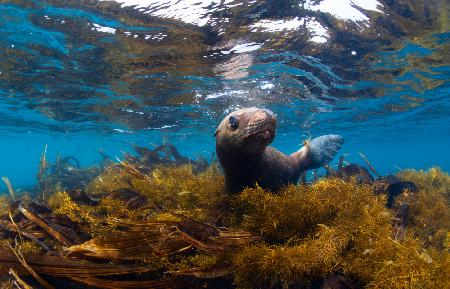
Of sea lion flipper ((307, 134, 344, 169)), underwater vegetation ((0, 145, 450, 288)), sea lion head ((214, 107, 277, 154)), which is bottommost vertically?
sea lion flipper ((307, 134, 344, 169))

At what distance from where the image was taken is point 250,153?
4.48 metres

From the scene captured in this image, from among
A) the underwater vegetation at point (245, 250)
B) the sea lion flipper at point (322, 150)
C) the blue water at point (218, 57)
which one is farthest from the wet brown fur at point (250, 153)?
the blue water at point (218, 57)

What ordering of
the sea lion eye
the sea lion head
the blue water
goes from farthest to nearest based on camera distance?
1. the blue water
2. the sea lion eye
3. the sea lion head

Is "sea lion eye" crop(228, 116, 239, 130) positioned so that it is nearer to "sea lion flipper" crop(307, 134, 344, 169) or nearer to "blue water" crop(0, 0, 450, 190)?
"sea lion flipper" crop(307, 134, 344, 169)

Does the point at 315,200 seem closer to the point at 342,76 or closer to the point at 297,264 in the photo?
the point at 297,264

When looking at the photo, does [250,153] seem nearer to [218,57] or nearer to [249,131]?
[249,131]

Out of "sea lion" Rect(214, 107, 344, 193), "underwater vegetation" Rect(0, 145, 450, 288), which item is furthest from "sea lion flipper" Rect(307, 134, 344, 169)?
"underwater vegetation" Rect(0, 145, 450, 288)

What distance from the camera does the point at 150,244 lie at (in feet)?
9.53

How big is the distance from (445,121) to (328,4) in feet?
94.3

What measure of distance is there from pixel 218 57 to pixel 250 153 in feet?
28.2

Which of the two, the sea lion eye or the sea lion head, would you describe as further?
the sea lion eye

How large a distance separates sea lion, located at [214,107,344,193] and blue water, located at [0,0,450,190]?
560 cm

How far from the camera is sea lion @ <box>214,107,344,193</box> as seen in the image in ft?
13.8

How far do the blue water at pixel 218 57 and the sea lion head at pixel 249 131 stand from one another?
569 cm
